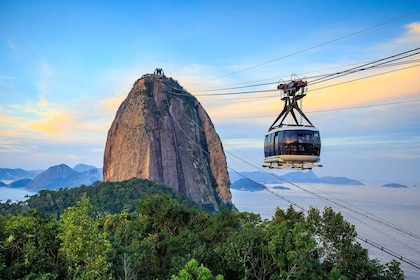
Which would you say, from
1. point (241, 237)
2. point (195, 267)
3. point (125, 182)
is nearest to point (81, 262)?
point (195, 267)

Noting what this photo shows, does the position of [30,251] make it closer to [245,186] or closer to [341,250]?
[341,250]

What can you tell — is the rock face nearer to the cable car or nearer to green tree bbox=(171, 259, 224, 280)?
the cable car

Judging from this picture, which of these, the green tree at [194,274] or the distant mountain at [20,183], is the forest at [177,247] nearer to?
the green tree at [194,274]

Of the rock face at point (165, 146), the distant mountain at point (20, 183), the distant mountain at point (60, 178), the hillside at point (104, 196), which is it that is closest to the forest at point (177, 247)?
the hillside at point (104, 196)

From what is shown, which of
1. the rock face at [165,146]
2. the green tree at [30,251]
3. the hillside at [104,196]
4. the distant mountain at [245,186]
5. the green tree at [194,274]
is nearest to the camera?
the green tree at [194,274]

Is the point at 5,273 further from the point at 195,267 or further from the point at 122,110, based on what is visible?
the point at 122,110

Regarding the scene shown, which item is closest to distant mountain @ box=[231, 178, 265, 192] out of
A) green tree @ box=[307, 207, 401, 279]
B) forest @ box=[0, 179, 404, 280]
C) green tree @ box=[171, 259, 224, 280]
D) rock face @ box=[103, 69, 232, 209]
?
rock face @ box=[103, 69, 232, 209]

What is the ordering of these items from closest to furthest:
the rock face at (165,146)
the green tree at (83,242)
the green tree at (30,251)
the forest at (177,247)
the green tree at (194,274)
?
1. the green tree at (194,274)
2. the green tree at (83,242)
3. the forest at (177,247)
4. the green tree at (30,251)
5. the rock face at (165,146)
